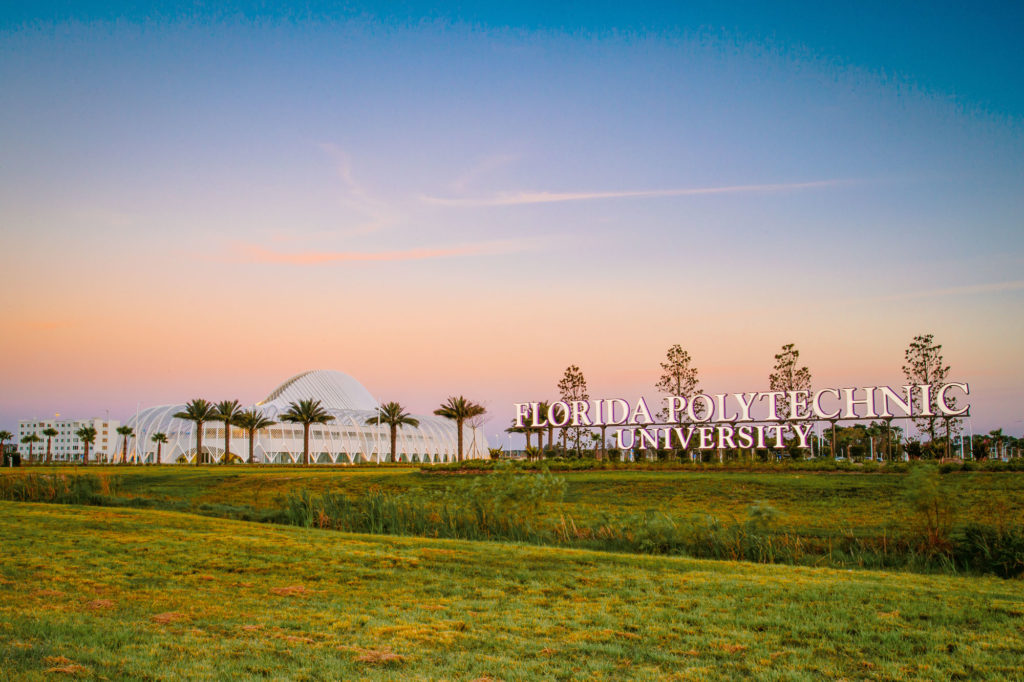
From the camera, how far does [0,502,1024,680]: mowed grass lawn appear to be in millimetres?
6590

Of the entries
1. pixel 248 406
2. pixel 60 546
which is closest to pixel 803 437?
pixel 60 546

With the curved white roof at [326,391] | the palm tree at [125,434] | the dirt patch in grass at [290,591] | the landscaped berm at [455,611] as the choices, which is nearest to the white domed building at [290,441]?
the palm tree at [125,434]

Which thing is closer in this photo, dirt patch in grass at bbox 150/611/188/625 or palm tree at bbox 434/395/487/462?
dirt patch in grass at bbox 150/611/188/625

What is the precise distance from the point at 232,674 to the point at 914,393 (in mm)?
36254

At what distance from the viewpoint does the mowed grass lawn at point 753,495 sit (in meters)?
18.3

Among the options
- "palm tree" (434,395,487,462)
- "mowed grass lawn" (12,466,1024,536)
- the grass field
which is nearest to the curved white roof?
"palm tree" (434,395,487,462)

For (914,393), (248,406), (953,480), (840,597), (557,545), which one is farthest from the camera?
(248,406)

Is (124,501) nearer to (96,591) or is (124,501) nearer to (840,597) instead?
(96,591)

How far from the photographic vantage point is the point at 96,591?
9.29m

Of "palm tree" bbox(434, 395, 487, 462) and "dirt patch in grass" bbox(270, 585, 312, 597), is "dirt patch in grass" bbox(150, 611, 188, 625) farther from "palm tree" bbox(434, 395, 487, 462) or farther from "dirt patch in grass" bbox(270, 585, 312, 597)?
"palm tree" bbox(434, 395, 487, 462)

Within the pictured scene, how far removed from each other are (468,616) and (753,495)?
52.5 feet

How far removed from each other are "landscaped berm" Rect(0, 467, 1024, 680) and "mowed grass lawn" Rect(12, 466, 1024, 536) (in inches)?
173

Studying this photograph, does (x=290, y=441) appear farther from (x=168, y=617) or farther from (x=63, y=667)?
(x=63, y=667)

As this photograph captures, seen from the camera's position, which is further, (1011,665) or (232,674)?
(1011,665)
